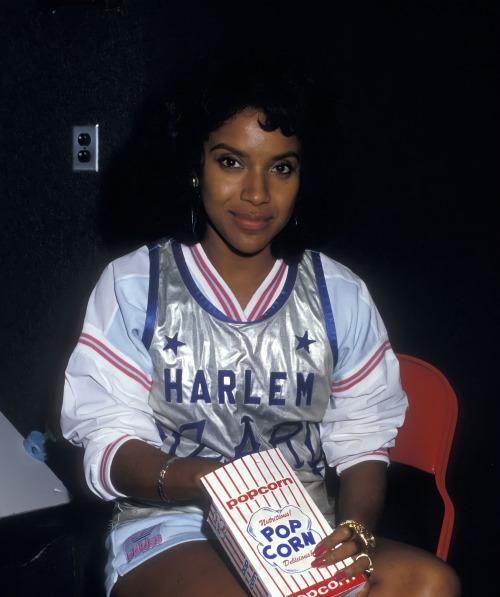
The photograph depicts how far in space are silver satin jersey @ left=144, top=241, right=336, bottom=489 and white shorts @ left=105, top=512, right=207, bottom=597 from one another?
116 mm

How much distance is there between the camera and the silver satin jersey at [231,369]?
3.79 feet

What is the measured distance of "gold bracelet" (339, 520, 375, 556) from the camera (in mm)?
967

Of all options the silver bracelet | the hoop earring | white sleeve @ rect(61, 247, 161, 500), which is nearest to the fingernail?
the silver bracelet

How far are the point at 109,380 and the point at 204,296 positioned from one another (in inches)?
8.5

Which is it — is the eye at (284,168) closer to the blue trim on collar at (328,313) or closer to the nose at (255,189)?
the nose at (255,189)

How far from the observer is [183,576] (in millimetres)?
989

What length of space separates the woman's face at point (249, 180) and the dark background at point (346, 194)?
1.41 feet

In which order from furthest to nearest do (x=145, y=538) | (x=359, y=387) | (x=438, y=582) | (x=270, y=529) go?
(x=359, y=387), (x=145, y=538), (x=438, y=582), (x=270, y=529)

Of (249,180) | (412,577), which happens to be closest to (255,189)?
(249,180)

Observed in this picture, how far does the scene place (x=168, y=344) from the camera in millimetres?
1152

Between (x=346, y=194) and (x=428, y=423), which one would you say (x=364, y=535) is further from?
(x=346, y=194)

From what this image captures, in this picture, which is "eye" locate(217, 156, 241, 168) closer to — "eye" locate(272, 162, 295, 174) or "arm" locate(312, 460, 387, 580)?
"eye" locate(272, 162, 295, 174)

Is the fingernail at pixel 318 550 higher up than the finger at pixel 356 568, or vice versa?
the fingernail at pixel 318 550

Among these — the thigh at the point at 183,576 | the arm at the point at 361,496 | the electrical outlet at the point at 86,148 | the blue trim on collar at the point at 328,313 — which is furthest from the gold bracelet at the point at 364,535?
the electrical outlet at the point at 86,148
